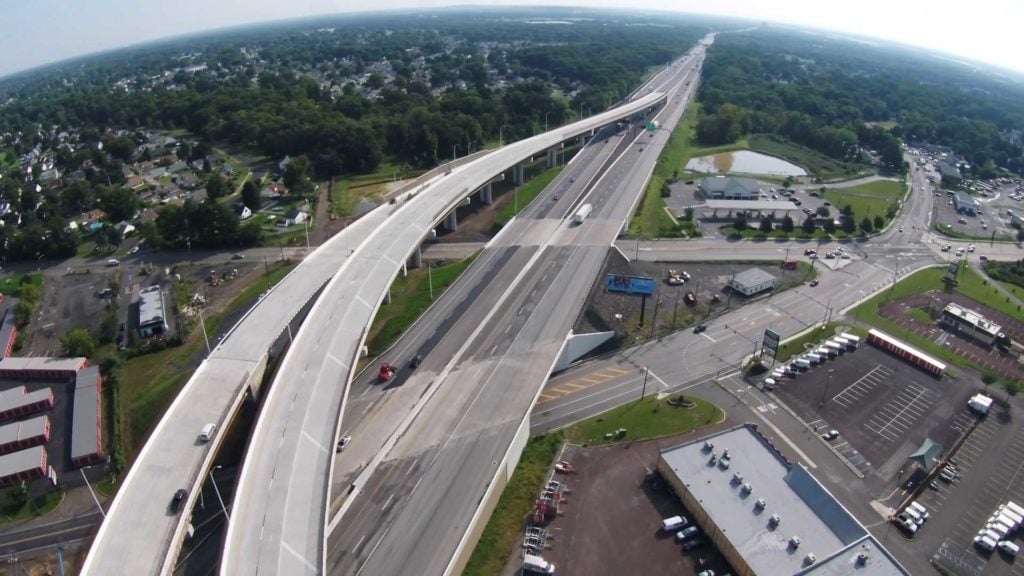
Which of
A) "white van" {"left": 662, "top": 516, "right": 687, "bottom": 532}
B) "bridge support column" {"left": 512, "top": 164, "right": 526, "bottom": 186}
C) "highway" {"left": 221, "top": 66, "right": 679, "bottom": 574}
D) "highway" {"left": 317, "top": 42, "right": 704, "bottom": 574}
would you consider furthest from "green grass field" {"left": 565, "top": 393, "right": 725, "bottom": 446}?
"bridge support column" {"left": 512, "top": 164, "right": 526, "bottom": 186}

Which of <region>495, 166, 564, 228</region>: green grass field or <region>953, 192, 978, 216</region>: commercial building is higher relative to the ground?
<region>495, 166, 564, 228</region>: green grass field

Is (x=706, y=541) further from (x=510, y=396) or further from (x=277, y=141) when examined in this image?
(x=277, y=141)

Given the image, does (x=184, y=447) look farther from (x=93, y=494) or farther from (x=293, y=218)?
(x=293, y=218)

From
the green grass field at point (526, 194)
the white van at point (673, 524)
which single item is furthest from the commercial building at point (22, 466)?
the green grass field at point (526, 194)

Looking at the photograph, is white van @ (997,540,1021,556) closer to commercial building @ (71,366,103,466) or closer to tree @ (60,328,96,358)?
commercial building @ (71,366,103,466)

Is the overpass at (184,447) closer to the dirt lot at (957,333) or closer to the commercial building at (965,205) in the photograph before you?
the dirt lot at (957,333)

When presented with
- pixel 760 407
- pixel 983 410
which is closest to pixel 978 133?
pixel 983 410

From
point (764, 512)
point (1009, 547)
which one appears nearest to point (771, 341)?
point (764, 512)
